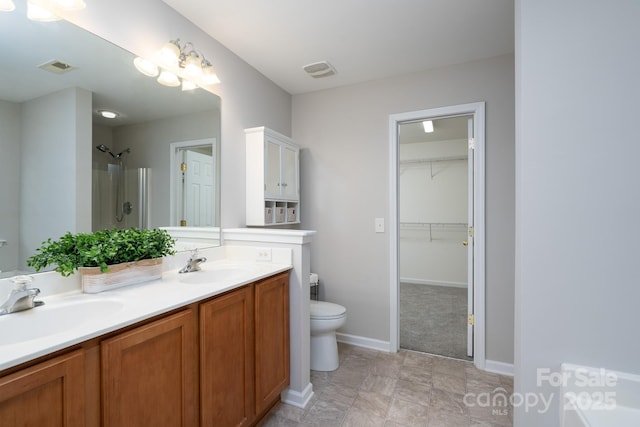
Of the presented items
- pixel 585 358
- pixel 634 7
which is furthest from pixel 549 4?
pixel 585 358

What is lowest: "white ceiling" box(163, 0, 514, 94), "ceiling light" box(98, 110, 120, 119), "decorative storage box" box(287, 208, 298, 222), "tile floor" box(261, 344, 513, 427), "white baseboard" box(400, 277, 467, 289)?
"tile floor" box(261, 344, 513, 427)

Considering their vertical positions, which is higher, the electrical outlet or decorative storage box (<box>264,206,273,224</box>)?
decorative storage box (<box>264,206,273,224</box>)

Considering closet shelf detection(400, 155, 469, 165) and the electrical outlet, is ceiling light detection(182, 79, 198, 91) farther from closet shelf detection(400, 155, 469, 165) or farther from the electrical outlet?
closet shelf detection(400, 155, 469, 165)

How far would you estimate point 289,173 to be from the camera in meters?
2.66

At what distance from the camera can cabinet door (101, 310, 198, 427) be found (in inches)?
36.4

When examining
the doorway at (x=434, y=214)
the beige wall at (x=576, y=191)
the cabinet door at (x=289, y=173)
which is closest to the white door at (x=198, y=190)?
the cabinet door at (x=289, y=173)

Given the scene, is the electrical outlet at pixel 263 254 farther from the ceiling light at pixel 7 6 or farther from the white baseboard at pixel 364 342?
the ceiling light at pixel 7 6

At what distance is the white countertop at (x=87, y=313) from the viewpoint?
0.78 meters

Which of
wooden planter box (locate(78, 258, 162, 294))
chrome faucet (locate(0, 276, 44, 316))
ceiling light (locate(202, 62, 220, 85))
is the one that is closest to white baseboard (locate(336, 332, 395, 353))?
wooden planter box (locate(78, 258, 162, 294))

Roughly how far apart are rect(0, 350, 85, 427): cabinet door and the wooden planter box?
50cm

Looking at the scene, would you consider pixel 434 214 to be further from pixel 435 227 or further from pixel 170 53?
pixel 170 53

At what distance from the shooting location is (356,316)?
2.72m

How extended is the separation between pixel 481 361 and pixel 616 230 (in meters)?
1.61

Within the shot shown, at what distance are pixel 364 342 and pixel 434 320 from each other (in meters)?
1.10
